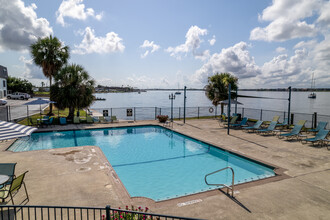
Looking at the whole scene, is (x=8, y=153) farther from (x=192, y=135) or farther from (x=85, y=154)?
(x=192, y=135)

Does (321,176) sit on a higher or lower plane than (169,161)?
higher

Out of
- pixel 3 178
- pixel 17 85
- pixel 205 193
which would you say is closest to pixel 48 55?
pixel 3 178

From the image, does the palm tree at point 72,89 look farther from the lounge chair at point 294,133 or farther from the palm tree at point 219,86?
the lounge chair at point 294,133

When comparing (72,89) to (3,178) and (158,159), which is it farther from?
(3,178)

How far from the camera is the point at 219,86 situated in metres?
22.3

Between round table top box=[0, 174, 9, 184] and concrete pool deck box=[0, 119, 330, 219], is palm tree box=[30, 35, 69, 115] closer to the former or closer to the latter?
concrete pool deck box=[0, 119, 330, 219]

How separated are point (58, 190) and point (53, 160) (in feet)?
10.4

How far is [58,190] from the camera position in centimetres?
598

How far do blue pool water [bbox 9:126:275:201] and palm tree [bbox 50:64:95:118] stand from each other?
11.7 feet

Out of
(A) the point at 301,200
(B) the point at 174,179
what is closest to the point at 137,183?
(B) the point at 174,179

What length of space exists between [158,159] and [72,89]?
40.0ft

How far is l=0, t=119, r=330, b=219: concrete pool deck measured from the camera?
496 centimetres

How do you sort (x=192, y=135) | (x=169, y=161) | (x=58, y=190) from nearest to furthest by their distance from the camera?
1. (x=58, y=190)
2. (x=169, y=161)
3. (x=192, y=135)

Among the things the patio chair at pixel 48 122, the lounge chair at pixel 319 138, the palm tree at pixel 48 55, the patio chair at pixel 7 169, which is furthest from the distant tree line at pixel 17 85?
the lounge chair at pixel 319 138
